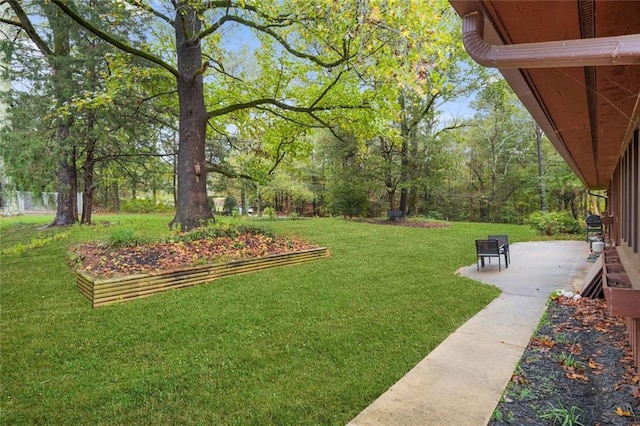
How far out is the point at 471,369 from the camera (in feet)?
9.77

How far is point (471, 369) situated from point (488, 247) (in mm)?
4541

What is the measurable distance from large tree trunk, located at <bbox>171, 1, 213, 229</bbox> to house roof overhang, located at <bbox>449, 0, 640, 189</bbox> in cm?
707

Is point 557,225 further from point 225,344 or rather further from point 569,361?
point 225,344

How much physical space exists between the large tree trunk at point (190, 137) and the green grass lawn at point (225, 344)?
8.25 ft

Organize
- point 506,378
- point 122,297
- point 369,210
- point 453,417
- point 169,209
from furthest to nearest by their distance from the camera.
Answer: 1. point 169,209
2. point 369,210
3. point 122,297
4. point 506,378
5. point 453,417

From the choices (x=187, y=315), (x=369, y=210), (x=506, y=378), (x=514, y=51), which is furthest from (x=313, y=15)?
(x=369, y=210)

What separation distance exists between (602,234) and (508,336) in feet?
30.1

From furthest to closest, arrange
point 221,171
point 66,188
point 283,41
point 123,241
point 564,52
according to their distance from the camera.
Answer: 1. point 66,188
2. point 221,171
3. point 283,41
4. point 123,241
5. point 564,52

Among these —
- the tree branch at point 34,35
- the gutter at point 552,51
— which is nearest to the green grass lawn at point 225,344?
the gutter at point 552,51

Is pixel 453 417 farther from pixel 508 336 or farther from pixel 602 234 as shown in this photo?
pixel 602 234

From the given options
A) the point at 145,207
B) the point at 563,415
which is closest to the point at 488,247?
the point at 563,415

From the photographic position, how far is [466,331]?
385 centimetres

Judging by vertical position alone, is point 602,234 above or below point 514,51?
below

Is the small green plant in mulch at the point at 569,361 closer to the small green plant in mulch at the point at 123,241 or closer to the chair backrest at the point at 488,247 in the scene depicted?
the chair backrest at the point at 488,247
